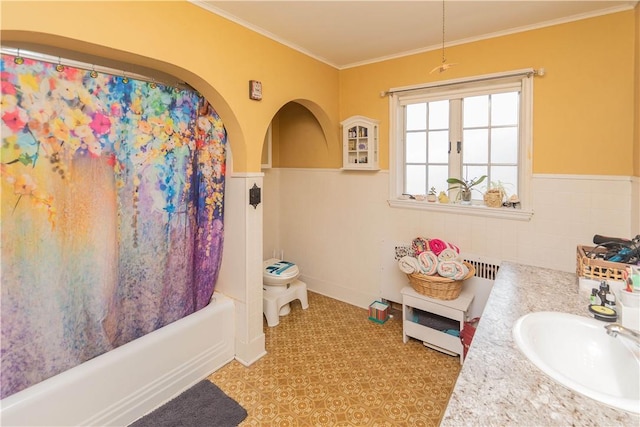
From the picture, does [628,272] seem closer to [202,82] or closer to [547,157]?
[547,157]

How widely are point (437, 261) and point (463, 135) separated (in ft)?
3.55

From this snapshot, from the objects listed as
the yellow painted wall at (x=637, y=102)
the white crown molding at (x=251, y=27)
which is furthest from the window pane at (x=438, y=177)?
the white crown molding at (x=251, y=27)

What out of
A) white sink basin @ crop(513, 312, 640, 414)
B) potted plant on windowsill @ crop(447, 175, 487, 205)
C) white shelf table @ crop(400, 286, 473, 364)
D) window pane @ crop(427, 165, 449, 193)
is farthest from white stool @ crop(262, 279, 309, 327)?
white sink basin @ crop(513, 312, 640, 414)

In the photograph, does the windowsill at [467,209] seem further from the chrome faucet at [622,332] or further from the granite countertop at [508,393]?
the chrome faucet at [622,332]

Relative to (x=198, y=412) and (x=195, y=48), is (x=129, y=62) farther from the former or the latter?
(x=198, y=412)

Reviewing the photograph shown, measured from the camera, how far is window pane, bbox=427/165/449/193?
9.12ft

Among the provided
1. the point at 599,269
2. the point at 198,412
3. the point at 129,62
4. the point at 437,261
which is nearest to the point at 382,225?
the point at 437,261

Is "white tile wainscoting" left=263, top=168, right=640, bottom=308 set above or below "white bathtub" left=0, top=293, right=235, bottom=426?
above

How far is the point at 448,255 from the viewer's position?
7.99ft

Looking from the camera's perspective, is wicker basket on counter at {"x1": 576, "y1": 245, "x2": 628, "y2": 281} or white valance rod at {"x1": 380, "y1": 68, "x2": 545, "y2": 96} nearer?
wicker basket on counter at {"x1": 576, "y1": 245, "x2": 628, "y2": 281}

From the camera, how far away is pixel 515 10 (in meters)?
2.05

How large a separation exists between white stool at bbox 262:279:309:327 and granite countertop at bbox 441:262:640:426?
1918mm

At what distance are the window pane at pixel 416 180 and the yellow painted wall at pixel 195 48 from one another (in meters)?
1.05

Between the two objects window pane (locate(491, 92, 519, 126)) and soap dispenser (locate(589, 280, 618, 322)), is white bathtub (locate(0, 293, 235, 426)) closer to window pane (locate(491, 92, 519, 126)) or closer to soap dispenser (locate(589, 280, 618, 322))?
soap dispenser (locate(589, 280, 618, 322))
